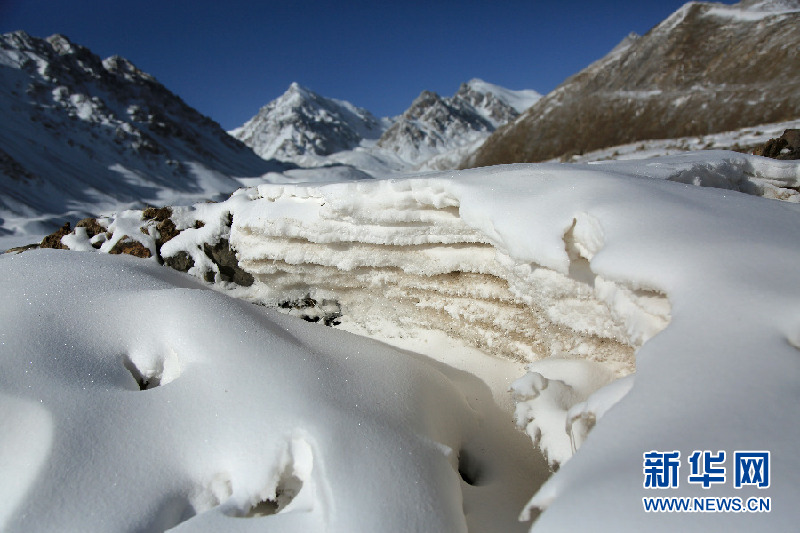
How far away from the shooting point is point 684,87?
87.9ft

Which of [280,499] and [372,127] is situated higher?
[372,127]

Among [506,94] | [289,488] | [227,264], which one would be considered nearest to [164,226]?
[227,264]

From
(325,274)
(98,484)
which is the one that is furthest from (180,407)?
(325,274)

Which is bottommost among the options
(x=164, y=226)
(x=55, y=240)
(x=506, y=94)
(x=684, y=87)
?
(x=55, y=240)

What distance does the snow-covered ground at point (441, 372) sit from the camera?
146 centimetres

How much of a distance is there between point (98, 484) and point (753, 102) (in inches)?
1045

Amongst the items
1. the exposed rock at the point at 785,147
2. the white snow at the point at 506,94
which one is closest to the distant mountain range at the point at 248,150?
the exposed rock at the point at 785,147

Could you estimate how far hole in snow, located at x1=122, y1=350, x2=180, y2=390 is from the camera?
8.22 feet

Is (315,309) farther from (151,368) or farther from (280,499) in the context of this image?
(280,499)

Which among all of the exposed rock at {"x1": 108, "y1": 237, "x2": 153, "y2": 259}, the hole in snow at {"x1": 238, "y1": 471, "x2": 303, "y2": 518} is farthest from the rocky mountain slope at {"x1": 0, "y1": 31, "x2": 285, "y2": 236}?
the hole in snow at {"x1": 238, "y1": 471, "x2": 303, "y2": 518}

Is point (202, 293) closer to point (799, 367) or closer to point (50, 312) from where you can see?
point (50, 312)

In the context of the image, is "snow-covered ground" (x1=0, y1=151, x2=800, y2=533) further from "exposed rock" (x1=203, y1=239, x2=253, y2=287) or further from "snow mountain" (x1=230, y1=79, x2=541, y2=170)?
"snow mountain" (x1=230, y1=79, x2=541, y2=170)

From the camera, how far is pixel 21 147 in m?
34.7

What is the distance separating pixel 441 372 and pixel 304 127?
124882 mm
